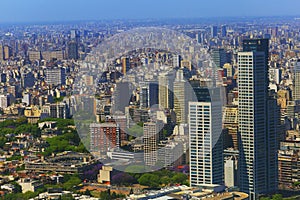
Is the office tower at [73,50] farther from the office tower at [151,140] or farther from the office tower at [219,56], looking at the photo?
the office tower at [151,140]

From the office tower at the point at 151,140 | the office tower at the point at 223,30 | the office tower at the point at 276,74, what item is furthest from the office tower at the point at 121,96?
the office tower at the point at 223,30

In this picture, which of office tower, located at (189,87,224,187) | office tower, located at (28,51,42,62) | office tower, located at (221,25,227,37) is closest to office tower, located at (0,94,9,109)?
office tower, located at (221,25,227,37)

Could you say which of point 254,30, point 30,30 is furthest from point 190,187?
point 30,30

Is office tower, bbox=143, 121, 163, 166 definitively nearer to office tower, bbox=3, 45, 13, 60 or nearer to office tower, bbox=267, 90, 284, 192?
office tower, bbox=267, 90, 284, 192

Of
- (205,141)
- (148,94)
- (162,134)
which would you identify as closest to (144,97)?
(148,94)

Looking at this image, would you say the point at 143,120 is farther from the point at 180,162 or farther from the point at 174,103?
the point at 180,162
